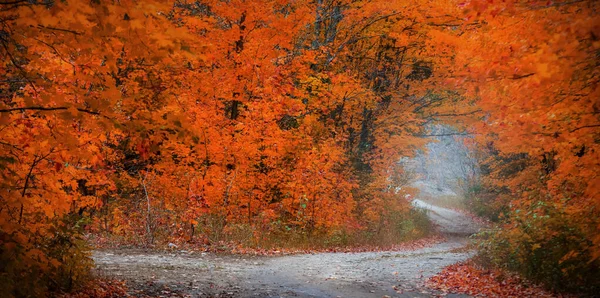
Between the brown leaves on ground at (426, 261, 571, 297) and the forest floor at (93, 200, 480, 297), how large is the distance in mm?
368

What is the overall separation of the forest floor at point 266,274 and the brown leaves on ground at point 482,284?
368 millimetres

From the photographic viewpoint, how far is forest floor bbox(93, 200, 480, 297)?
743 cm

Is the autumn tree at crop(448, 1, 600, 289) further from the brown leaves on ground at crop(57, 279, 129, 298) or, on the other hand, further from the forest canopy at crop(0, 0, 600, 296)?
the brown leaves on ground at crop(57, 279, 129, 298)

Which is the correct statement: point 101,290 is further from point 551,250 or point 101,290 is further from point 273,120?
point 273,120

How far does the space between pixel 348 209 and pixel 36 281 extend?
13.1 m

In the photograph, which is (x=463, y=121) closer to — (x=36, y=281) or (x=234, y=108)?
(x=234, y=108)

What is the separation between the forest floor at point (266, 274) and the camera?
24.4ft

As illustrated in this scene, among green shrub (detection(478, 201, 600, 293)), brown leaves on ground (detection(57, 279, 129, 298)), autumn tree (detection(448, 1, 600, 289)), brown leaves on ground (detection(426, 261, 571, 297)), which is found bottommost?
brown leaves on ground (detection(426, 261, 571, 297))

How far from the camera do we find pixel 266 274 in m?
9.25

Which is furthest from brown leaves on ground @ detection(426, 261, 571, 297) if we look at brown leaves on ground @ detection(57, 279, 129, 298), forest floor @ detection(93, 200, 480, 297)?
brown leaves on ground @ detection(57, 279, 129, 298)

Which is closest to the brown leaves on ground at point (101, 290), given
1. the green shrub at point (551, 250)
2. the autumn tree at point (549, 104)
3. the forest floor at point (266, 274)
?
the forest floor at point (266, 274)

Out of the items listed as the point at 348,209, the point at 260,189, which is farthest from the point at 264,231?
the point at 348,209

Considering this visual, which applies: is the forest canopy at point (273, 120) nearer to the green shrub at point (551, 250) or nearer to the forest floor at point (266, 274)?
the green shrub at point (551, 250)

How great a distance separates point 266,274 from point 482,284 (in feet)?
13.8
